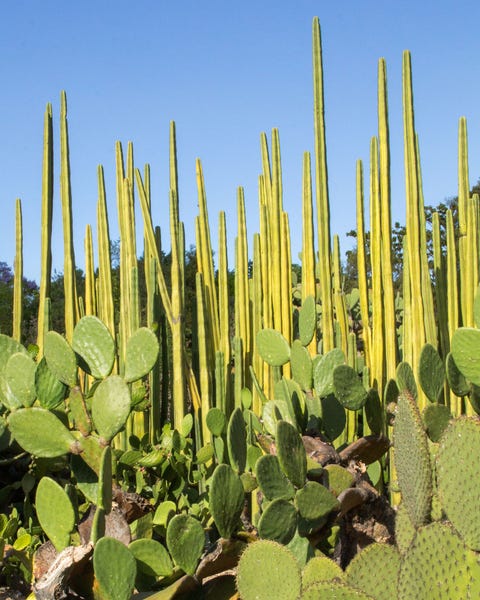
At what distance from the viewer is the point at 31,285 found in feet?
32.6

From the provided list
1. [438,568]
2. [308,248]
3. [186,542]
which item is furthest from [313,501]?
[308,248]

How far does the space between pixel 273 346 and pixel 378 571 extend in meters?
0.80

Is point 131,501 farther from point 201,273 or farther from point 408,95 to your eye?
point 408,95

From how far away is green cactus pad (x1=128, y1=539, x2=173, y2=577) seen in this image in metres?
1.01

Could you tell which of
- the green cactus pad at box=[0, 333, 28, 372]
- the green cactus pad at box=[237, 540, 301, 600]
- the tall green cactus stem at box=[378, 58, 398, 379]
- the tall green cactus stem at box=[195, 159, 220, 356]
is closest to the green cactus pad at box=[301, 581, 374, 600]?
the green cactus pad at box=[237, 540, 301, 600]

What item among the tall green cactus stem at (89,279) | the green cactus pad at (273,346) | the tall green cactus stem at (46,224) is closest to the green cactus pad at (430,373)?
the green cactus pad at (273,346)

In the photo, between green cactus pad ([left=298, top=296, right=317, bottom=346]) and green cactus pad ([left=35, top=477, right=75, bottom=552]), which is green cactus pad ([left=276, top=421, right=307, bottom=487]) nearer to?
green cactus pad ([left=35, top=477, right=75, bottom=552])

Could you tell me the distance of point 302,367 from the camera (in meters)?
1.42

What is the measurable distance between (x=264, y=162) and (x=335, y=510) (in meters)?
1.25

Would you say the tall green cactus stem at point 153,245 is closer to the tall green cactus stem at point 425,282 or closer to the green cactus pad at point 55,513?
the tall green cactus stem at point 425,282

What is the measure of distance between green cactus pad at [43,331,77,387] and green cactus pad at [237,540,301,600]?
38cm

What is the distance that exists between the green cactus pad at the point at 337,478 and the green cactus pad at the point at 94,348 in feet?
1.24

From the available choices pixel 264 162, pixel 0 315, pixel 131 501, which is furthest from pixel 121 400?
pixel 0 315

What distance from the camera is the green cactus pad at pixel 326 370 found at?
Result: 138 centimetres
